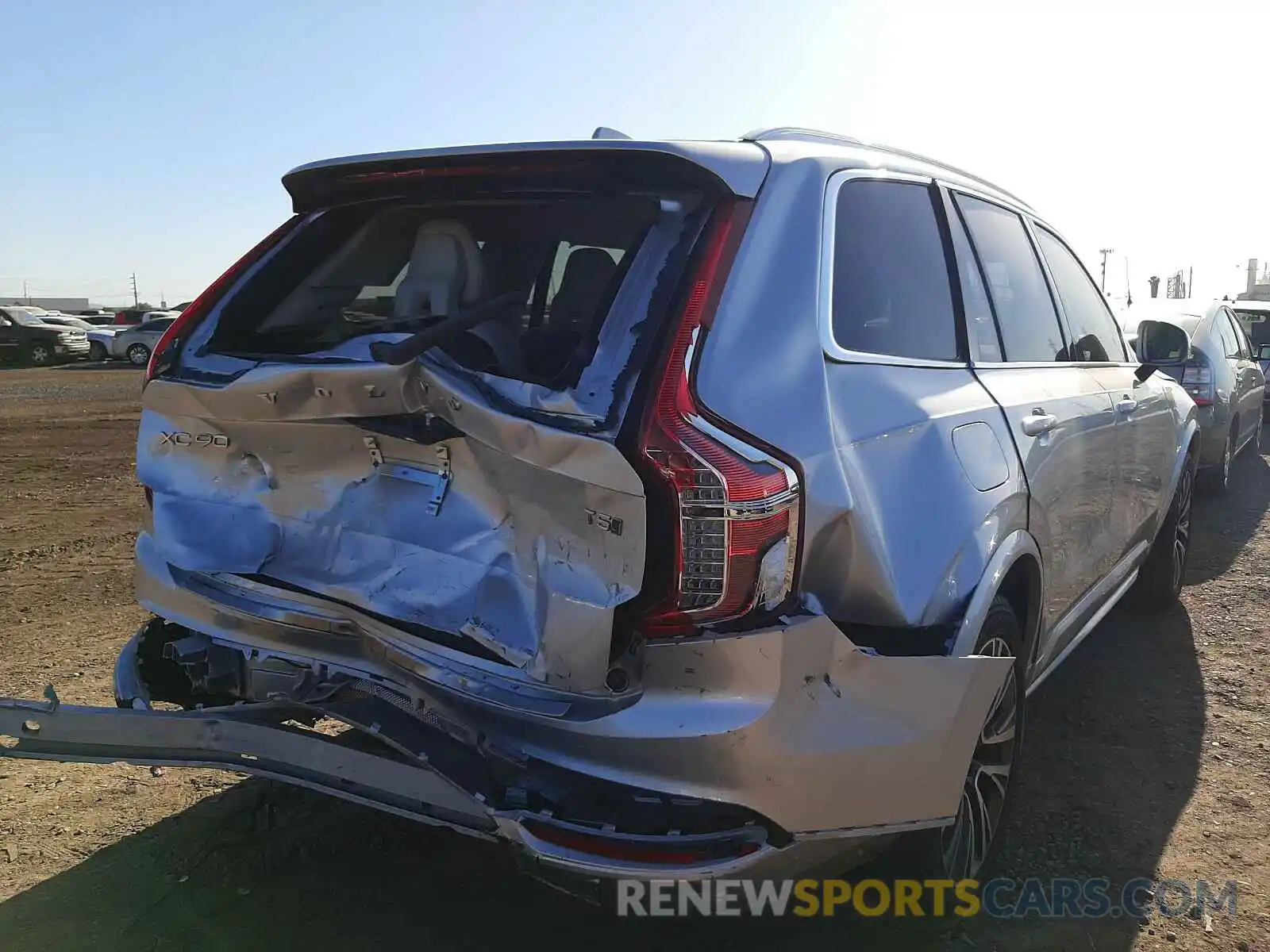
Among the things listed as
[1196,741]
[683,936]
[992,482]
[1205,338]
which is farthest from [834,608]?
[1205,338]

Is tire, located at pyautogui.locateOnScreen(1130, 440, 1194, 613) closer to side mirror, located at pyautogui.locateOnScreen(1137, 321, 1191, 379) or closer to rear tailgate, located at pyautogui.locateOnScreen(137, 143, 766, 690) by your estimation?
side mirror, located at pyautogui.locateOnScreen(1137, 321, 1191, 379)

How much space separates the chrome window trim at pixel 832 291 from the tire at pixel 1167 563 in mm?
3129

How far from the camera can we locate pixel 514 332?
281cm

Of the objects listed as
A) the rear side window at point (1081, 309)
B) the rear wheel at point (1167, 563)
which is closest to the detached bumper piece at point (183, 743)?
the rear side window at point (1081, 309)

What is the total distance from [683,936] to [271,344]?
80.0 inches

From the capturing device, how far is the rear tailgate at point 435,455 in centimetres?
204

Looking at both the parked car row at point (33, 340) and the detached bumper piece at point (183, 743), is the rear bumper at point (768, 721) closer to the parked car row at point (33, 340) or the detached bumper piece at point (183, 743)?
the detached bumper piece at point (183, 743)

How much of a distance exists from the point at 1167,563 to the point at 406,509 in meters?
4.33

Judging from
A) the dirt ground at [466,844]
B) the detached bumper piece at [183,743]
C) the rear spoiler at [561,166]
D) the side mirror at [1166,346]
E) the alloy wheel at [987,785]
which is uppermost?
the rear spoiler at [561,166]

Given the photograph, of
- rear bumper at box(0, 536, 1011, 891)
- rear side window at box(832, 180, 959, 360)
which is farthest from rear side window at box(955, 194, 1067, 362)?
rear bumper at box(0, 536, 1011, 891)

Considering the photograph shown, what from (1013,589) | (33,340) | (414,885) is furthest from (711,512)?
(33,340)

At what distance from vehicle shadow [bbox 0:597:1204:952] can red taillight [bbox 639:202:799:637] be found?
3.10 feet

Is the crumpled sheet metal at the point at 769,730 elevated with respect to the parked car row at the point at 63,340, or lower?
lower

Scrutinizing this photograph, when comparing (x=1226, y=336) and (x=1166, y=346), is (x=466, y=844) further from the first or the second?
(x=1226, y=336)
